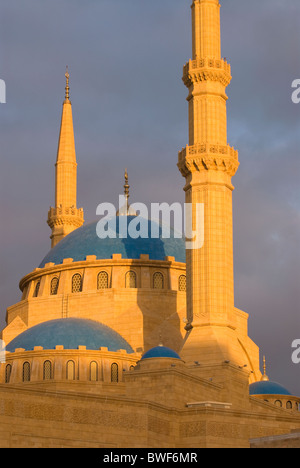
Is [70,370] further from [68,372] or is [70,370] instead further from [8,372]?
[8,372]

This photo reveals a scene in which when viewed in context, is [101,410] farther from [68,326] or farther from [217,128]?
[217,128]

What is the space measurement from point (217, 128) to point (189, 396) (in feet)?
39.4

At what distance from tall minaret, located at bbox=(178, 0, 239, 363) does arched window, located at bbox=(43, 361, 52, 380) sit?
5.26m

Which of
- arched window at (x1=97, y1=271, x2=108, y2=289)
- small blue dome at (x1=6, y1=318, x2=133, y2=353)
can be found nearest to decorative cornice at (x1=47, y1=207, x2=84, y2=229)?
arched window at (x1=97, y1=271, x2=108, y2=289)

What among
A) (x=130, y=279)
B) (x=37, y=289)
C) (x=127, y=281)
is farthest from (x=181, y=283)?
(x=37, y=289)

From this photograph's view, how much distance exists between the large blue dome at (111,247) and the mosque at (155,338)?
7 centimetres

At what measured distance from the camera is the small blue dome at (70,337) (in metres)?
43.3

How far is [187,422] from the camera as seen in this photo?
36875mm

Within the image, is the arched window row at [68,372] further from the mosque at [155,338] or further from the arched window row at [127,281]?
the arched window row at [127,281]

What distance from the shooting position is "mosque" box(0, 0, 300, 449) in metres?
34.8

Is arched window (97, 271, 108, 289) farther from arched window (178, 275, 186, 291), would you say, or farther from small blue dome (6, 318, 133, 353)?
small blue dome (6, 318, 133, 353)

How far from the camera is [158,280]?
5053cm
